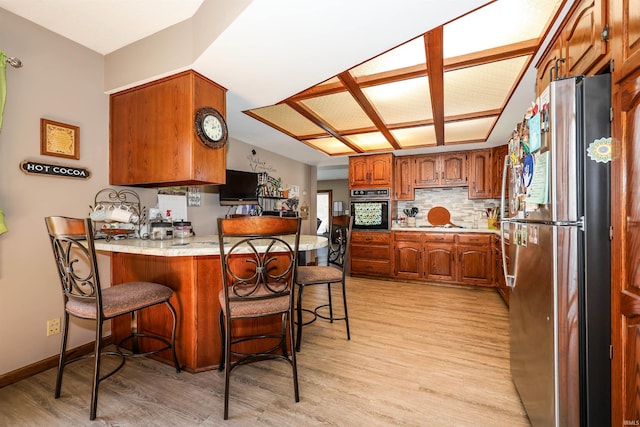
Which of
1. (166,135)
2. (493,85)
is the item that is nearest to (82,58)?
(166,135)

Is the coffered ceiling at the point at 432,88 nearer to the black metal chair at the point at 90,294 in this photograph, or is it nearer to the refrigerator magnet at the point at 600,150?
the refrigerator magnet at the point at 600,150

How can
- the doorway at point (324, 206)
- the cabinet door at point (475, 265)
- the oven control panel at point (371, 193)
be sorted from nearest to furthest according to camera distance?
the cabinet door at point (475, 265), the oven control panel at point (371, 193), the doorway at point (324, 206)

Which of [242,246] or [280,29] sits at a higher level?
[280,29]

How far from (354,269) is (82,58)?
433 centimetres

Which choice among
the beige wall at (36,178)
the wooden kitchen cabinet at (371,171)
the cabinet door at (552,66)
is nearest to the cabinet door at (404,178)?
the wooden kitchen cabinet at (371,171)

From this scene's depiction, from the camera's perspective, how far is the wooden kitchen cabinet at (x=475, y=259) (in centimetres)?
413

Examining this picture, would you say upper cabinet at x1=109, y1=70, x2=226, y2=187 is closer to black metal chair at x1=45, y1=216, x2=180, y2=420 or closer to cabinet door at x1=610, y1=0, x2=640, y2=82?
black metal chair at x1=45, y1=216, x2=180, y2=420

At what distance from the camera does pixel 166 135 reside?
219 cm

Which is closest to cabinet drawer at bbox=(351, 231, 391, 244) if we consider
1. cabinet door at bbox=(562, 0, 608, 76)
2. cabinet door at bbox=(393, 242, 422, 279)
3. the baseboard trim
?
cabinet door at bbox=(393, 242, 422, 279)

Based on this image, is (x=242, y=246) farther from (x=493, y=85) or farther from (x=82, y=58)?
(x=493, y=85)

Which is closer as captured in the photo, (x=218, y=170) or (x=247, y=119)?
(x=218, y=170)

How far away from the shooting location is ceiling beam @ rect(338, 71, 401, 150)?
7.41ft

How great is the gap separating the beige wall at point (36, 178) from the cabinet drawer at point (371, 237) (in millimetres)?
3619

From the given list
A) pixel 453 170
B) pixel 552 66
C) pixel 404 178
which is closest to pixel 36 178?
pixel 552 66
